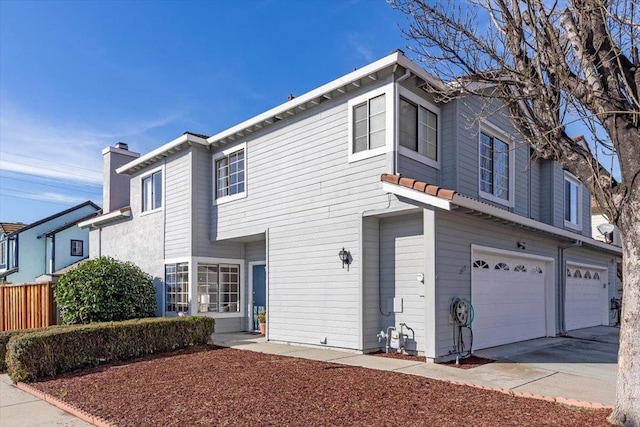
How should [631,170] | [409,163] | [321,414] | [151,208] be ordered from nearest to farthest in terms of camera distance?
[631,170], [321,414], [409,163], [151,208]

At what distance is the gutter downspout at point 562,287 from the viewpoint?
43.3 feet

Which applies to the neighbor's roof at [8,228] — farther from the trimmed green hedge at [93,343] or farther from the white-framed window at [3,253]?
the trimmed green hedge at [93,343]

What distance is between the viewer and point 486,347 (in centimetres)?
1009

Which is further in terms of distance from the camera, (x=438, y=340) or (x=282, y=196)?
(x=282, y=196)

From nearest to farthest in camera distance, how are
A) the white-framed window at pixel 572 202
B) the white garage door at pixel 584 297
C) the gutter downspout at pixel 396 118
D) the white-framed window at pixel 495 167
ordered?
the gutter downspout at pixel 396 118 → the white-framed window at pixel 495 167 → the white garage door at pixel 584 297 → the white-framed window at pixel 572 202

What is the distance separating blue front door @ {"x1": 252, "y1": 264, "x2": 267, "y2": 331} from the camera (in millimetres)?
Answer: 13867

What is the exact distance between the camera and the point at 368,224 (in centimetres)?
984

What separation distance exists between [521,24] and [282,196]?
7.26 metres

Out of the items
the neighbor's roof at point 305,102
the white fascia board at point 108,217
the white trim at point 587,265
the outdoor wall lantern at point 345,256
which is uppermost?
the neighbor's roof at point 305,102

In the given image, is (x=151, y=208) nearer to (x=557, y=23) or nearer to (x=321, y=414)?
(x=321, y=414)

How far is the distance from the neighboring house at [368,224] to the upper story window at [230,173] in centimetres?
5

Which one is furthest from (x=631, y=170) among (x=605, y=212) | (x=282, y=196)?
(x=282, y=196)

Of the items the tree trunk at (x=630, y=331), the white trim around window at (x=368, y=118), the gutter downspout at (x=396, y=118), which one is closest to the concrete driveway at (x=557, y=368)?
the tree trunk at (x=630, y=331)

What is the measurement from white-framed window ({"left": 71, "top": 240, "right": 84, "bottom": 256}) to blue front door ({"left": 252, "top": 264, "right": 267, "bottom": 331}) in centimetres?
1709
